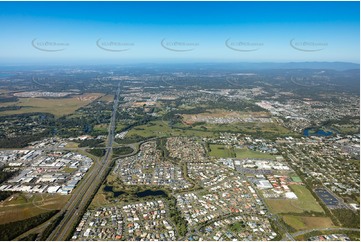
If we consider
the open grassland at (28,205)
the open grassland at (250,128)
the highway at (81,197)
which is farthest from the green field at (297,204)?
the open grassland at (250,128)

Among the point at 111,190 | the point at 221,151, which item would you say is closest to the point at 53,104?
the point at 221,151

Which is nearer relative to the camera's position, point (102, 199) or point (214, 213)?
point (214, 213)

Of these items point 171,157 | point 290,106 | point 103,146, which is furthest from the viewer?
point 290,106

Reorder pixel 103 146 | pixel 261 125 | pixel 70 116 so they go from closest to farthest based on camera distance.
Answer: pixel 103 146
pixel 261 125
pixel 70 116

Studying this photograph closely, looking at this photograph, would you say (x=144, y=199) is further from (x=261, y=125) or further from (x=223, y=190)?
(x=261, y=125)

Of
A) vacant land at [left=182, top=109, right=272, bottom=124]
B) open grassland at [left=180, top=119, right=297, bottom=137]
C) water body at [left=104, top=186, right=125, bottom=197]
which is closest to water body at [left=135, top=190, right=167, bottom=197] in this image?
water body at [left=104, top=186, right=125, bottom=197]

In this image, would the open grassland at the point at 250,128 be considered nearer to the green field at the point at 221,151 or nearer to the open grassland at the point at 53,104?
the green field at the point at 221,151

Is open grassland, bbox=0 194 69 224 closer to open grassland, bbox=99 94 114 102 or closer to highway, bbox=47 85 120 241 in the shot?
highway, bbox=47 85 120 241

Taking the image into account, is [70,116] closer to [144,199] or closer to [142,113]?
[142,113]

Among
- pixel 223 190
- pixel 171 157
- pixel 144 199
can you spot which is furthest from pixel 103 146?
pixel 223 190
